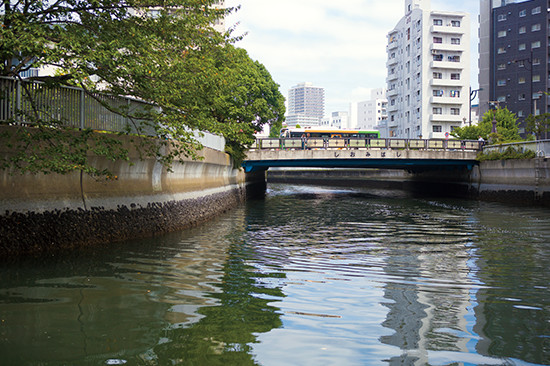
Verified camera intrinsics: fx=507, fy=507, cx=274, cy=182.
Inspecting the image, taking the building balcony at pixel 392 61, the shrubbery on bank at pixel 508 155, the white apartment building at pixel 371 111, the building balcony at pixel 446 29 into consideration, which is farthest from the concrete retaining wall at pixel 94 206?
the white apartment building at pixel 371 111

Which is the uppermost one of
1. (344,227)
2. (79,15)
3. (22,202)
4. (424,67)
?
(424,67)

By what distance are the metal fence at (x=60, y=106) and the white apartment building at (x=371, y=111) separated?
560 feet

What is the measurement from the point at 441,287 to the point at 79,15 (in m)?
11.0

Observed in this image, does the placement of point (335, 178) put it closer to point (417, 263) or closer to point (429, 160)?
point (429, 160)

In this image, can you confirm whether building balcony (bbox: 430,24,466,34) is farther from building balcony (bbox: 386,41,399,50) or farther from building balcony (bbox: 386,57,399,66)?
building balcony (bbox: 386,57,399,66)

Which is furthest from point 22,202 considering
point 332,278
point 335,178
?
point 335,178

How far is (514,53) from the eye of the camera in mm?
91312

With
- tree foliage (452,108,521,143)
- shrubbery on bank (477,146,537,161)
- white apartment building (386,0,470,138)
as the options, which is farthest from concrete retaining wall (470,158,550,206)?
white apartment building (386,0,470,138)

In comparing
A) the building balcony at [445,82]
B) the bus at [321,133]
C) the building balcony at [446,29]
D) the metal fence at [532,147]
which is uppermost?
the building balcony at [446,29]

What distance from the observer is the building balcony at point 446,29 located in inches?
3398

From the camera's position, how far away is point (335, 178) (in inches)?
3066

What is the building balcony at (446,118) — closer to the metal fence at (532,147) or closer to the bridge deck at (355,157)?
the bridge deck at (355,157)

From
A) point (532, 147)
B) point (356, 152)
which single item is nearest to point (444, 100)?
point (356, 152)

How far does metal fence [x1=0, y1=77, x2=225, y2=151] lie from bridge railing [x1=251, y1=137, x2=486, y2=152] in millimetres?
25269
